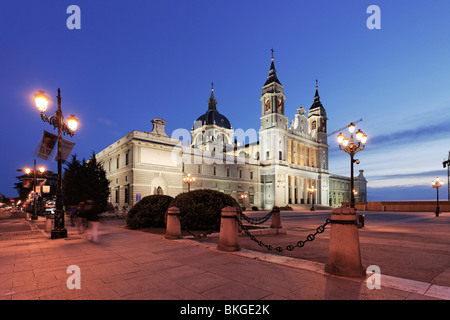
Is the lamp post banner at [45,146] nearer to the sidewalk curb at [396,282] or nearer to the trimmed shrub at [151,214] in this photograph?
the trimmed shrub at [151,214]

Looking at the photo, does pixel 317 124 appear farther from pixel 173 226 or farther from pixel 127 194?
pixel 173 226

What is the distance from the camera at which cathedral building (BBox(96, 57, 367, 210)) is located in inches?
1620

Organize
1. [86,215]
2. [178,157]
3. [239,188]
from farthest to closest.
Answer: [239,188]
[178,157]
[86,215]

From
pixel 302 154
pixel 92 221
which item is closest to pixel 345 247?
pixel 92 221

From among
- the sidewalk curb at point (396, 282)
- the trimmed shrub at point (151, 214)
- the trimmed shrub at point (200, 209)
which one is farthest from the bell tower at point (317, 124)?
the sidewalk curb at point (396, 282)

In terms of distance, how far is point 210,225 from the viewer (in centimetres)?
1296

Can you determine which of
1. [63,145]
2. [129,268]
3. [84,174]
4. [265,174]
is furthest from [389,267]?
[265,174]

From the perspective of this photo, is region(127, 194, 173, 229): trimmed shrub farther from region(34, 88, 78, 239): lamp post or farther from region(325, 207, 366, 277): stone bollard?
region(325, 207, 366, 277): stone bollard

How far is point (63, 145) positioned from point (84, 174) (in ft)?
68.5

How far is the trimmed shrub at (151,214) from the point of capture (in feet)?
48.9

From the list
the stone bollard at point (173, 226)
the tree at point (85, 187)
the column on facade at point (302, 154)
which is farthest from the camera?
the column on facade at point (302, 154)

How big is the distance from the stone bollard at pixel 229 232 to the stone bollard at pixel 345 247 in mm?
3088

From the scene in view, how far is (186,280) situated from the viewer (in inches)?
195
